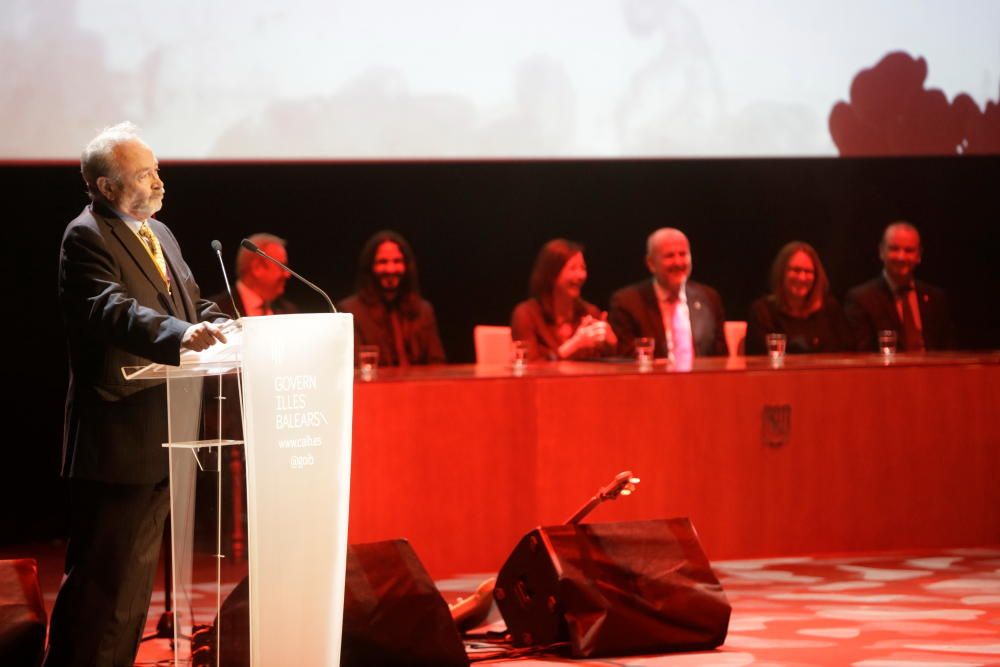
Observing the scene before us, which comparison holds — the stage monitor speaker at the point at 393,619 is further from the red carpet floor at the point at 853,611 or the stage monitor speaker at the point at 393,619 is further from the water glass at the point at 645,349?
the water glass at the point at 645,349

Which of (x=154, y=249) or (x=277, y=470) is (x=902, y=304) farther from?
(x=277, y=470)

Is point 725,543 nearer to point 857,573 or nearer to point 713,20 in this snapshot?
point 857,573

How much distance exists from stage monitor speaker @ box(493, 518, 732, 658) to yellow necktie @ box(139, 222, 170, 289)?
50.4 inches

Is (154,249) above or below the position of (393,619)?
above

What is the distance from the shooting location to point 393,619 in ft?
11.7

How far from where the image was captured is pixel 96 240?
302 centimetres

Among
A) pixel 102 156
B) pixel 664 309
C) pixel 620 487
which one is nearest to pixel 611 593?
pixel 620 487

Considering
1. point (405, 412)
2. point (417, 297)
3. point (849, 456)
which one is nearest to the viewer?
point (405, 412)

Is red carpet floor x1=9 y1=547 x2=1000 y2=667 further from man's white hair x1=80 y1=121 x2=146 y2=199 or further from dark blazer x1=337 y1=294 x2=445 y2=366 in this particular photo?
dark blazer x1=337 y1=294 x2=445 y2=366

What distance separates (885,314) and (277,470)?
4681mm

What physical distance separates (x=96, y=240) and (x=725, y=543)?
10.1ft

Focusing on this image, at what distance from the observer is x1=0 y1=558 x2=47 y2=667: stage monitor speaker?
3258 millimetres

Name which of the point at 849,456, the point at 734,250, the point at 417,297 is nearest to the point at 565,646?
the point at 849,456

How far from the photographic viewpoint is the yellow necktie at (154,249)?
3.14m
